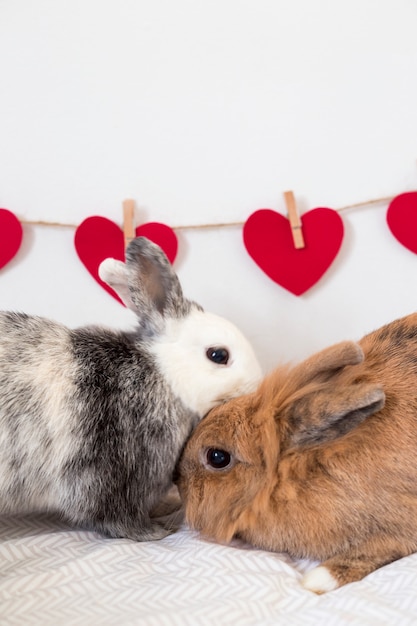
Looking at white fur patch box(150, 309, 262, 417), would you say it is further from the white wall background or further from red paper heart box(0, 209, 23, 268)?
red paper heart box(0, 209, 23, 268)

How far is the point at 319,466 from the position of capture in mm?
1192

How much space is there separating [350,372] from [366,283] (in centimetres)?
62

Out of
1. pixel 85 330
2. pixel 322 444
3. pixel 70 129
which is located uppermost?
pixel 70 129

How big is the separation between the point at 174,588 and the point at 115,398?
358 mm

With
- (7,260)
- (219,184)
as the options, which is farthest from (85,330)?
(219,184)

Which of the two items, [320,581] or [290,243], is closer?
[320,581]

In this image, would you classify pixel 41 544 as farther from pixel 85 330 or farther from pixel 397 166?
pixel 397 166

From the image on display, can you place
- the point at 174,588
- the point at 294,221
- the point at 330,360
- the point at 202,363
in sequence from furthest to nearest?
the point at 294,221 → the point at 202,363 → the point at 330,360 → the point at 174,588

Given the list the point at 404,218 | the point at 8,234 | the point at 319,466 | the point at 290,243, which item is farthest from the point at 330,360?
the point at 8,234

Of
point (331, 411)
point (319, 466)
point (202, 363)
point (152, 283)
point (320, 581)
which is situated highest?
point (152, 283)

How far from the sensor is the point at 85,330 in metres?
1.32

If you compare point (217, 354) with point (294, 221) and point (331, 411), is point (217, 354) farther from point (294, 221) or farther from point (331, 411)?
point (294, 221)

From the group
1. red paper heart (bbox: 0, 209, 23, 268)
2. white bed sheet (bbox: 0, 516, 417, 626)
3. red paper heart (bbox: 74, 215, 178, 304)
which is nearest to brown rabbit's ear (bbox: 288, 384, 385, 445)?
white bed sheet (bbox: 0, 516, 417, 626)

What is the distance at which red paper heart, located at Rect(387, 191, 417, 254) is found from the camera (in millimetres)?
1717
